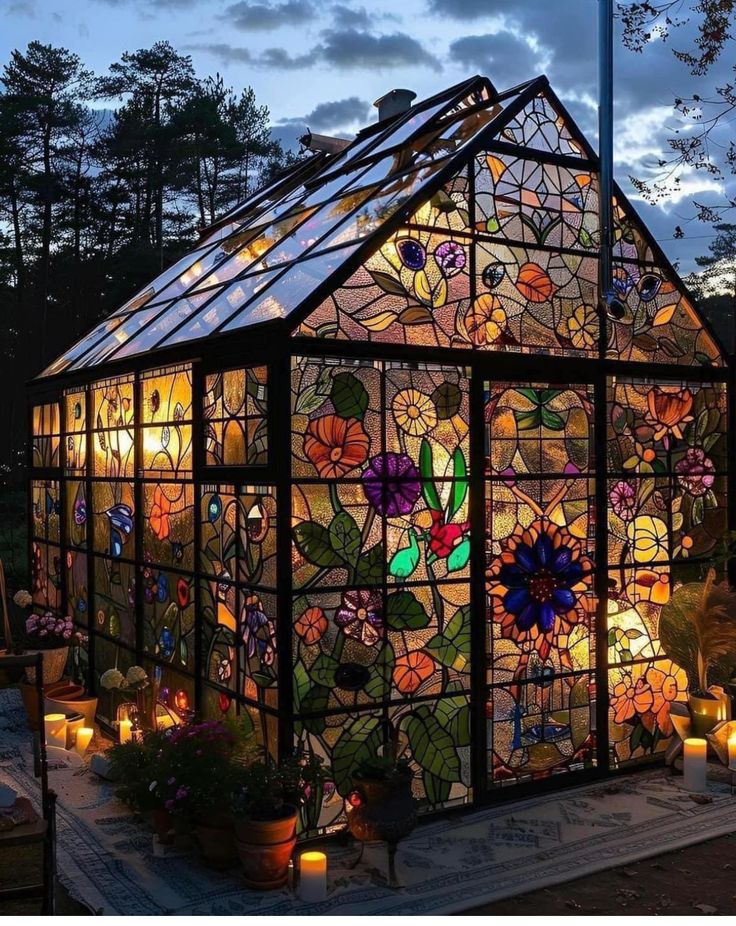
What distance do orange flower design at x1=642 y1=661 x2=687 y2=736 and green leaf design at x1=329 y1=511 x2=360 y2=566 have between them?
2783mm

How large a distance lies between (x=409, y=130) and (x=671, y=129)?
2551 mm

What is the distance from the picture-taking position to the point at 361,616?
5.55 metres

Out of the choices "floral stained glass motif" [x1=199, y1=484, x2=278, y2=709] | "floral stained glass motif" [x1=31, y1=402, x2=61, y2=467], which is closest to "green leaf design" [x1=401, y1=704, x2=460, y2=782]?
Result: "floral stained glass motif" [x1=199, y1=484, x2=278, y2=709]

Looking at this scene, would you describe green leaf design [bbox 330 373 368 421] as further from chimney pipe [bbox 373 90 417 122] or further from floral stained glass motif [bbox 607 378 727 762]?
chimney pipe [bbox 373 90 417 122]

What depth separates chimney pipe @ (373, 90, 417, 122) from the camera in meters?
9.19

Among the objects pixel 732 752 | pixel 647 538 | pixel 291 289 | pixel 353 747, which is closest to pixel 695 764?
pixel 732 752

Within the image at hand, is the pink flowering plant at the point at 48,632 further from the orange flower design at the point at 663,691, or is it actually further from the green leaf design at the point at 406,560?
the orange flower design at the point at 663,691

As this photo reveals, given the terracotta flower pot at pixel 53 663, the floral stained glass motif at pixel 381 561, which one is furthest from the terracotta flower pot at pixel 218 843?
the terracotta flower pot at pixel 53 663

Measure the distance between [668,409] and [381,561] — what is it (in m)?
2.91

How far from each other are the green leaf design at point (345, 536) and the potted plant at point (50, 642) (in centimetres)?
406

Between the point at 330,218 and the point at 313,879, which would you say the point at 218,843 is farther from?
the point at 330,218

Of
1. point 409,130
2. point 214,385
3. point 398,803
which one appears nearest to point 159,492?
point 214,385

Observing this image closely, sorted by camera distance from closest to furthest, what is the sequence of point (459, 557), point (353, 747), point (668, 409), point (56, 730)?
point (353, 747) < point (459, 557) < point (668, 409) < point (56, 730)

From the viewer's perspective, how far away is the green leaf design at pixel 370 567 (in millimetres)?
5555
